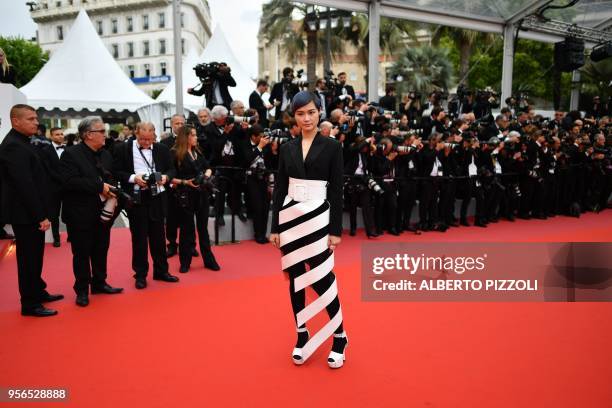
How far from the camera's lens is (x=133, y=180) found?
466 cm

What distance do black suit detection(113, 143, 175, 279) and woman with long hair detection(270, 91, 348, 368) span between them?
2117 millimetres

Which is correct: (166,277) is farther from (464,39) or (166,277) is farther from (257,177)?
(464,39)

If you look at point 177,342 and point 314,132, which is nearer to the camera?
point 314,132

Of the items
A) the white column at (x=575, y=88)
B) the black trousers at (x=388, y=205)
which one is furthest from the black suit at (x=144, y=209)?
the white column at (x=575, y=88)

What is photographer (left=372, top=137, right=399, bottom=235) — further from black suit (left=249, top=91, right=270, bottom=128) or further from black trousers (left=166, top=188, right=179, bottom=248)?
black trousers (left=166, top=188, right=179, bottom=248)

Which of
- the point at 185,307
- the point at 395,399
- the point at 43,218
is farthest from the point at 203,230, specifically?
the point at 395,399

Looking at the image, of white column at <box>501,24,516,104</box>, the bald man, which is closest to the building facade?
white column at <box>501,24,516,104</box>

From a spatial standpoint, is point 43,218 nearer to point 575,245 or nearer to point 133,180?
point 133,180

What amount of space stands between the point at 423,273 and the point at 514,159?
499 centimetres

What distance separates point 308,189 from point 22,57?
34.4 meters

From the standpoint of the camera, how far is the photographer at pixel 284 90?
9.19 m

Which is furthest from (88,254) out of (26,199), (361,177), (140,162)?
(361,177)

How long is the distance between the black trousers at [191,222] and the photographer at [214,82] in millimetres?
3187

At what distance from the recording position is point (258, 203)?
272 inches
